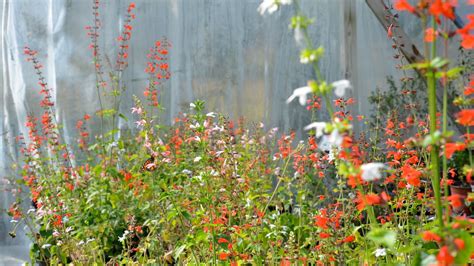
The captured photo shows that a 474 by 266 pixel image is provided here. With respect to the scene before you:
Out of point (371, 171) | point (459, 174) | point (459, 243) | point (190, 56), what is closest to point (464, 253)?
point (459, 243)

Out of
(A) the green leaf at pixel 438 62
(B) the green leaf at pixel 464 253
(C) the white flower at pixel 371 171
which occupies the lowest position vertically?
(B) the green leaf at pixel 464 253

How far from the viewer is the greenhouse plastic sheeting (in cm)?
536

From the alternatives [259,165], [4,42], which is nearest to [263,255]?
[259,165]

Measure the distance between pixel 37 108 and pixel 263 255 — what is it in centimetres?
311

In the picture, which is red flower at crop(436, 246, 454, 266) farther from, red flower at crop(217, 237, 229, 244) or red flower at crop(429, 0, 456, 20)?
red flower at crop(217, 237, 229, 244)

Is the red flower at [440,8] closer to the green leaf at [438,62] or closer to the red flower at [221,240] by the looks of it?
the green leaf at [438,62]

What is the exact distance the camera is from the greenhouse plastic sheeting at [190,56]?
211 inches

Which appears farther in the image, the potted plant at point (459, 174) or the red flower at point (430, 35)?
the potted plant at point (459, 174)

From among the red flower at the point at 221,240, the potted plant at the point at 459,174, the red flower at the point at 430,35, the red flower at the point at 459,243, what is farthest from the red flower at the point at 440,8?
the potted plant at the point at 459,174

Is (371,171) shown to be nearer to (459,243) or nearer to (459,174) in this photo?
(459,243)

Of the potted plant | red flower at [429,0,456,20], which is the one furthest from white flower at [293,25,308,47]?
the potted plant

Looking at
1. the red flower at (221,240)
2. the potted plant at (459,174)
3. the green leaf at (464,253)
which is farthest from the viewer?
the potted plant at (459,174)

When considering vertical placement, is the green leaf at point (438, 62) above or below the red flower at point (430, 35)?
below

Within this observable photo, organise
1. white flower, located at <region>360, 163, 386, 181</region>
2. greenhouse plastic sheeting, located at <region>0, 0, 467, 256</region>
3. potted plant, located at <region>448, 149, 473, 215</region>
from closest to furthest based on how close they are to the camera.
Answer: white flower, located at <region>360, 163, 386, 181</region>, potted plant, located at <region>448, 149, 473, 215</region>, greenhouse plastic sheeting, located at <region>0, 0, 467, 256</region>
